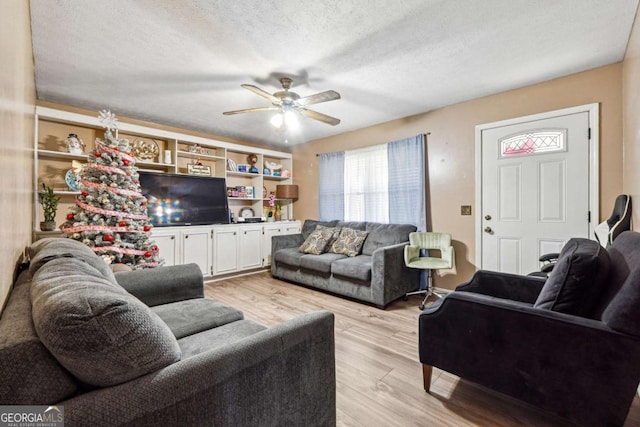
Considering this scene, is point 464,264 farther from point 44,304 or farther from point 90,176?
point 90,176

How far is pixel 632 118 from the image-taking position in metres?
2.07

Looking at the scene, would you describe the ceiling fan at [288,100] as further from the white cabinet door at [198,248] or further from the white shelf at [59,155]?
the white shelf at [59,155]

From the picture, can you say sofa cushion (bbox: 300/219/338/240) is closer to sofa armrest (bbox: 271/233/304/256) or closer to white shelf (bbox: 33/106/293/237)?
sofa armrest (bbox: 271/233/304/256)

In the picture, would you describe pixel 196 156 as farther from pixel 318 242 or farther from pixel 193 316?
pixel 193 316

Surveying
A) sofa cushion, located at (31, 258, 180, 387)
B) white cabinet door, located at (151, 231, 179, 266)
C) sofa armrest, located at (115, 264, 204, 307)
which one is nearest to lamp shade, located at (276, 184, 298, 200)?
white cabinet door, located at (151, 231, 179, 266)

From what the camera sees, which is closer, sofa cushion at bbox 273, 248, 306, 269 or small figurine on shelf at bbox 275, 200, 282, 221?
sofa cushion at bbox 273, 248, 306, 269

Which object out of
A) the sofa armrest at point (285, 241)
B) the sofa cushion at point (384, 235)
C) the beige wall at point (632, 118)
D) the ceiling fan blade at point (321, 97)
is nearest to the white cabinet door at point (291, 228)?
the sofa armrest at point (285, 241)

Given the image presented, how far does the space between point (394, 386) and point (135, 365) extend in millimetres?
1585

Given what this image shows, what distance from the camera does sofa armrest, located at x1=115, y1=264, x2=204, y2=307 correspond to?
1784mm

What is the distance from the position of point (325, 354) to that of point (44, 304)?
3.00 ft

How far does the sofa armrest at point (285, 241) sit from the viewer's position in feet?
14.3

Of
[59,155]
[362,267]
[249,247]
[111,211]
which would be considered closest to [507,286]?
[362,267]

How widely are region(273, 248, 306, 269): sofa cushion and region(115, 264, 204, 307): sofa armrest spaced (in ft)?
6.43

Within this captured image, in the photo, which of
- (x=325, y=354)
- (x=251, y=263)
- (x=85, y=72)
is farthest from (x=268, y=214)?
(x=325, y=354)
